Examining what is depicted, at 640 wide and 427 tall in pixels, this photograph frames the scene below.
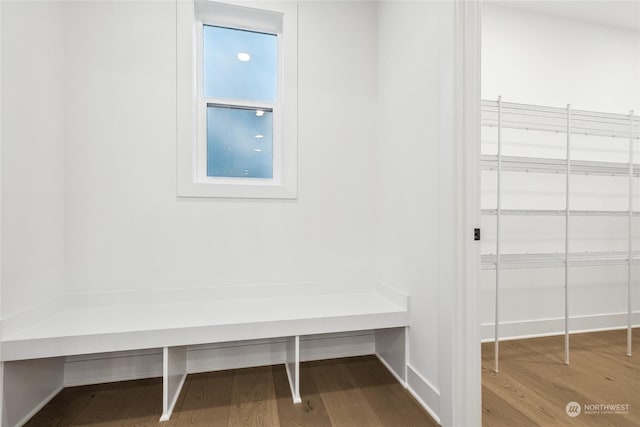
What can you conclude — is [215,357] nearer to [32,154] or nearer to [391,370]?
[391,370]

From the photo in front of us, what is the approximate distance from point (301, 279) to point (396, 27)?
1668 millimetres

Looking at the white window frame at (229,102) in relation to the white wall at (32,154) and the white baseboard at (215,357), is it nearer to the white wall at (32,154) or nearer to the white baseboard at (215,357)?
the white wall at (32,154)

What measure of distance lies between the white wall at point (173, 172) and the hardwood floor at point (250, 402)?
21.6 inches

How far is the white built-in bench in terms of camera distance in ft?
4.38

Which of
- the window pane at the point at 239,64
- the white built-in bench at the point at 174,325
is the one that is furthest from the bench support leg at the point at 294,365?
the window pane at the point at 239,64

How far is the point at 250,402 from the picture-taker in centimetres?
152

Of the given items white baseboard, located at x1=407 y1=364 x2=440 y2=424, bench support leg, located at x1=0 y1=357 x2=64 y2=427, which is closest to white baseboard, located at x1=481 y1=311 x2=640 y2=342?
white baseboard, located at x1=407 y1=364 x2=440 y2=424

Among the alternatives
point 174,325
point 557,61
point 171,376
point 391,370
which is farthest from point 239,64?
point 557,61

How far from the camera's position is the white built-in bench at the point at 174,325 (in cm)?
134

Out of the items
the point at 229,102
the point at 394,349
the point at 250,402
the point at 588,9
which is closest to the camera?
the point at 250,402

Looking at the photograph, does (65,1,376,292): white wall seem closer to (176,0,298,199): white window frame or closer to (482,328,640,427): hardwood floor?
(176,0,298,199): white window frame

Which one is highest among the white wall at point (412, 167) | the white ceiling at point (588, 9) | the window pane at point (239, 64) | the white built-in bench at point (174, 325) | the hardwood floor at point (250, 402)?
the white ceiling at point (588, 9)

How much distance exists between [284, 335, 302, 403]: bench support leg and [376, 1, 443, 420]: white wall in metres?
0.60

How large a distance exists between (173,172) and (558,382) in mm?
2510
